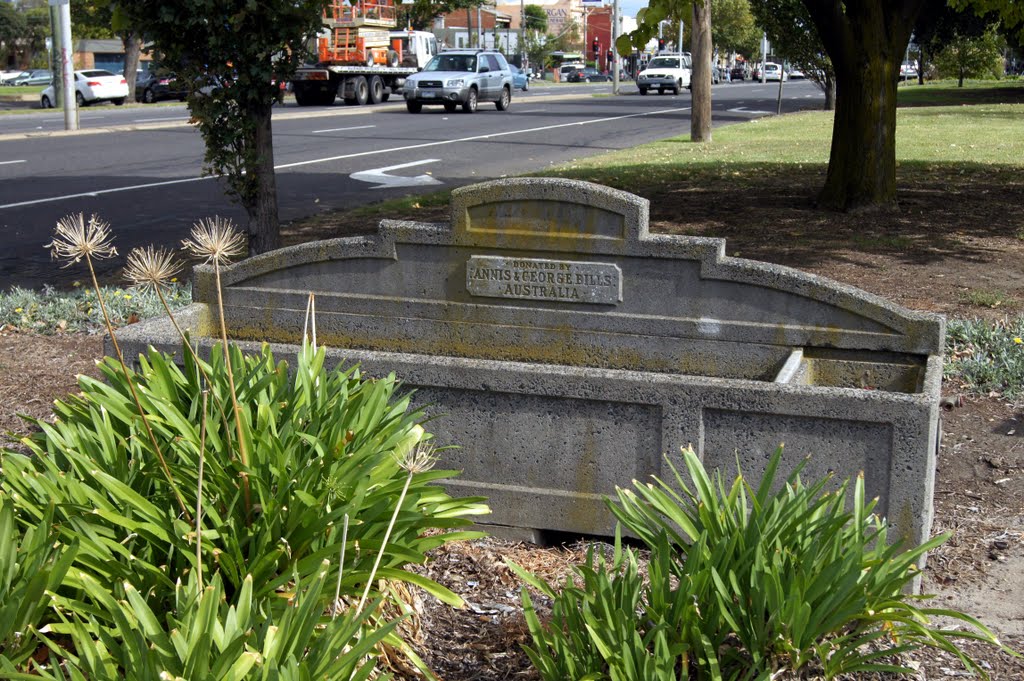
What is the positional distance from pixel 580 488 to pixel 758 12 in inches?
1137

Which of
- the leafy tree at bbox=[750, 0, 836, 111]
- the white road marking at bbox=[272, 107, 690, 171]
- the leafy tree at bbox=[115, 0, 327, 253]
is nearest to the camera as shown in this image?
the leafy tree at bbox=[115, 0, 327, 253]

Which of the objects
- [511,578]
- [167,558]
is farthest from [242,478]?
[511,578]

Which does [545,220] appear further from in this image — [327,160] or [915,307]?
[327,160]

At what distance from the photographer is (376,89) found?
39.0m

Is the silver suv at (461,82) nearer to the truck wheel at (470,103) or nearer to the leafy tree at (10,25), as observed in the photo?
the truck wheel at (470,103)

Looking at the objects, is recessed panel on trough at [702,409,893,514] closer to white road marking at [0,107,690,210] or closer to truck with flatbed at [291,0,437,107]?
white road marking at [0,107,690,210]

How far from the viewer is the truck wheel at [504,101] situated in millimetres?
35875

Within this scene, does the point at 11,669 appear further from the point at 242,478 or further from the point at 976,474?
the point at 976,474

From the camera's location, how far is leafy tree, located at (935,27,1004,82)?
159ft

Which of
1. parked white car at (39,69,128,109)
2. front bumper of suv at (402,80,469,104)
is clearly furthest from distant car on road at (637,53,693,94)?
parked white car at (39,69,128,109)

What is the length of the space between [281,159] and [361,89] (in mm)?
19729

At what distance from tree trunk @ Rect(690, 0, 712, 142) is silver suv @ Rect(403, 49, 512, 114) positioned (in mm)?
12830

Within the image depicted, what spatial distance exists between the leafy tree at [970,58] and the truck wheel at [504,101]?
21.7m

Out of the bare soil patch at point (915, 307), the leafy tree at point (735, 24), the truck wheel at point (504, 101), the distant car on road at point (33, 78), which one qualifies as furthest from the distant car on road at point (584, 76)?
the bare soil patch at point (915, 307)
